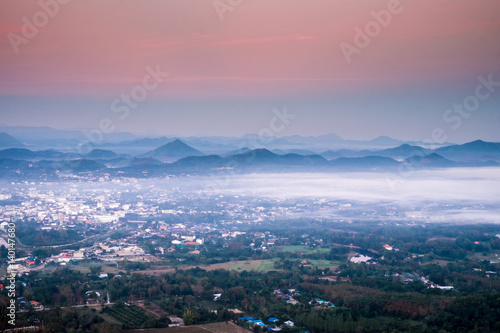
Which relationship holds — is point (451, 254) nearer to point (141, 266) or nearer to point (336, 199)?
point (141, 266)

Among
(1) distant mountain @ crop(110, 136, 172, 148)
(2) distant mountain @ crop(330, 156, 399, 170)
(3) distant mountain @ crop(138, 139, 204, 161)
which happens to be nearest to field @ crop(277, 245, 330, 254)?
(2) distant mountain @ crop(330, 156, 399, 170)

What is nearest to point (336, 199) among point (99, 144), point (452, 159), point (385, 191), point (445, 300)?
point (385, 191)

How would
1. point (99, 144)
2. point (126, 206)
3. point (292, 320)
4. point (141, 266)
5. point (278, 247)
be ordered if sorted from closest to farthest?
1. point (292, 320)
2. point (141, 266)
3. point (278, 247)
4. point (126, 206)
5. point (99, 144)

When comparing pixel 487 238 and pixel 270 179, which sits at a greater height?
pixel 270 179

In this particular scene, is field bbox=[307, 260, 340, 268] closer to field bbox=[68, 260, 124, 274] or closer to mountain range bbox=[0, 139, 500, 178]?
field bbox=[68, 260, 124, 274]

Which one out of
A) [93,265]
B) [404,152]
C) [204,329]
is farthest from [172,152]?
[204,329]

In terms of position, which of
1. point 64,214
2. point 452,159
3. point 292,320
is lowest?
point 292,320

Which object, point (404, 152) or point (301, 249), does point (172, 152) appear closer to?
point (404, 152)
